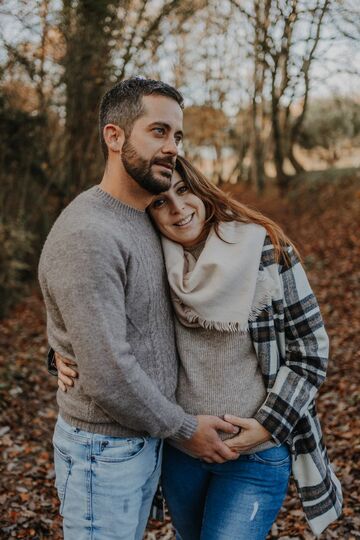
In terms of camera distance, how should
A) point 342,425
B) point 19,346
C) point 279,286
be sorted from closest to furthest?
1. point 279,286
2. point 342,425
3. point 19,346

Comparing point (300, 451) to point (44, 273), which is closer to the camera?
point (44, 273)

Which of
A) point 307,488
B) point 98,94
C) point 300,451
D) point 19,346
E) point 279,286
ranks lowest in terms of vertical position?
point 19,346

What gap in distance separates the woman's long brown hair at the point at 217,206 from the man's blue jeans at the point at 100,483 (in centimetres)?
94

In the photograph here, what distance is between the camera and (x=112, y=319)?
5.93ft

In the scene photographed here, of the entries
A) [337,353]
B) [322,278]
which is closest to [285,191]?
[322,278]

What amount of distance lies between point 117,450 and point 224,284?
2.39ft

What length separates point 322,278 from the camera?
31.1ft

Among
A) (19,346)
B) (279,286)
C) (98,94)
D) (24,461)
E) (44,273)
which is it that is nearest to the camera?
(44,273)

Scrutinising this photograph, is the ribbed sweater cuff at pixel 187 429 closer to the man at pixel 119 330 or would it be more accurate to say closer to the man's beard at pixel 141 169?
the man at pixel 119 330

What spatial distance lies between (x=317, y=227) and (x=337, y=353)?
6589 millimetres

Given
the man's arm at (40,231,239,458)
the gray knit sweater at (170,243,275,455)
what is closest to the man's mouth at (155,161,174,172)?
the man's arm at (40,231,239,458)

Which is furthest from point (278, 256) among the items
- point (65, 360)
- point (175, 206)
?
point (65, 360)

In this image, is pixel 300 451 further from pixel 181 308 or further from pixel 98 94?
pixel 98 94

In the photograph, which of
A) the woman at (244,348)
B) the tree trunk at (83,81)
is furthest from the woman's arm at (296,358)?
the tree trunk at (83,81)
